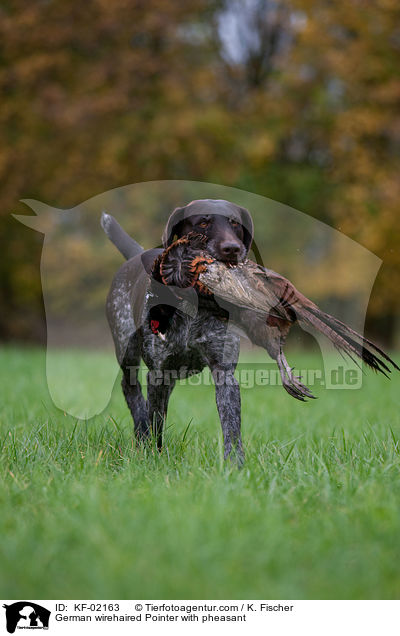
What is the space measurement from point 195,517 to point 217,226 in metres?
1.78

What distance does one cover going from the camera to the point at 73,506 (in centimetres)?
290

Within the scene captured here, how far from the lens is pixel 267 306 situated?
346 centimetres

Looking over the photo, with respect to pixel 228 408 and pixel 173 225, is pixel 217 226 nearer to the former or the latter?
pixel 173 225

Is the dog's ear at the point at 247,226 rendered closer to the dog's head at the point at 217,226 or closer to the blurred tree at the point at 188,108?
the dog's head at the point at 217,226

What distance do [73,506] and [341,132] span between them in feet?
43.9

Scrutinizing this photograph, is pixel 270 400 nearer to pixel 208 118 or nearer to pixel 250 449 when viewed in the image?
pixel 250 449

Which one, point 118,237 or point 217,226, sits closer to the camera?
point 217,226

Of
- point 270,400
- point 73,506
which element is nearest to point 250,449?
point 73,506

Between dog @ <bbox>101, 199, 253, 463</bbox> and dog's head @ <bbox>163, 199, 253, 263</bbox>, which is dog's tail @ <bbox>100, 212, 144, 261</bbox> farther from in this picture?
dog's head @ <bbox>163, 199, 253, 263</bbox>
